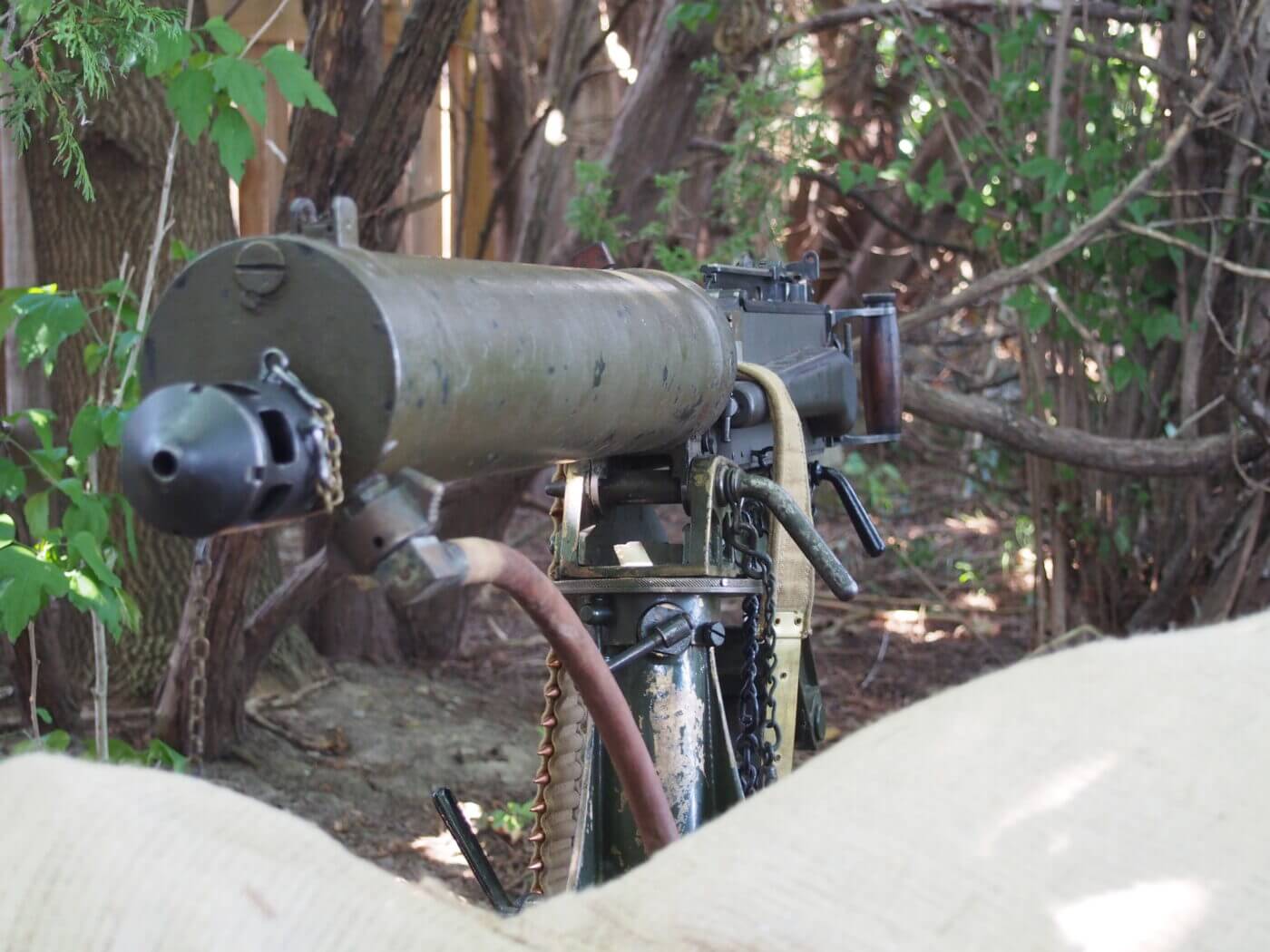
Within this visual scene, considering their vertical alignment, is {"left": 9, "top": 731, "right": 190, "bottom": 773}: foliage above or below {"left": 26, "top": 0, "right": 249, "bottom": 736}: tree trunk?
below

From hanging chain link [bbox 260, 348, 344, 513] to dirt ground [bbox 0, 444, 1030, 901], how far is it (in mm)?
2590

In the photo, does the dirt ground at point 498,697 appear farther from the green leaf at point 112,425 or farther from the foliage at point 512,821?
the green leaf at point 112,425

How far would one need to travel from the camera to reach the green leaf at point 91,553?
7.59ft

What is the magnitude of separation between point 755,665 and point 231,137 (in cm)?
130

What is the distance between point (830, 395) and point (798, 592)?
41cm

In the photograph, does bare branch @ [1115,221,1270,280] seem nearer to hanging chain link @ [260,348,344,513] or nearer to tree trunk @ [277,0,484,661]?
tree trunk @ [277,0,484,661]

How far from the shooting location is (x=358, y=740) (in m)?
4.24

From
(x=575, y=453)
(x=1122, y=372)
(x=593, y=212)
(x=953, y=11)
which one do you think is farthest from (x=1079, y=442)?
(x=575, y=453)

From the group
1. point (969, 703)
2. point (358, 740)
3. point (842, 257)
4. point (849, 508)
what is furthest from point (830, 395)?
point (842, 257)

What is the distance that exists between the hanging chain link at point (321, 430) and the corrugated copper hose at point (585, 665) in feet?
0.37

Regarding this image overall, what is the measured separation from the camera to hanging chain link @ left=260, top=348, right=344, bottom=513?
0.99 metres

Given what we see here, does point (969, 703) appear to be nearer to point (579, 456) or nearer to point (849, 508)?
point (579, 456)

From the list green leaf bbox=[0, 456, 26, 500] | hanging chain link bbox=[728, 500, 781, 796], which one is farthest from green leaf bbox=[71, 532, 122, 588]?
hanging chain link bbox=[728, 500, 781, 796]

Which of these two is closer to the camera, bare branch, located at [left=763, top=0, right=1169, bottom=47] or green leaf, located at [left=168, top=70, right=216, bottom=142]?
green leaf, located at [left=168, top=70, right=216, bottom=142]
